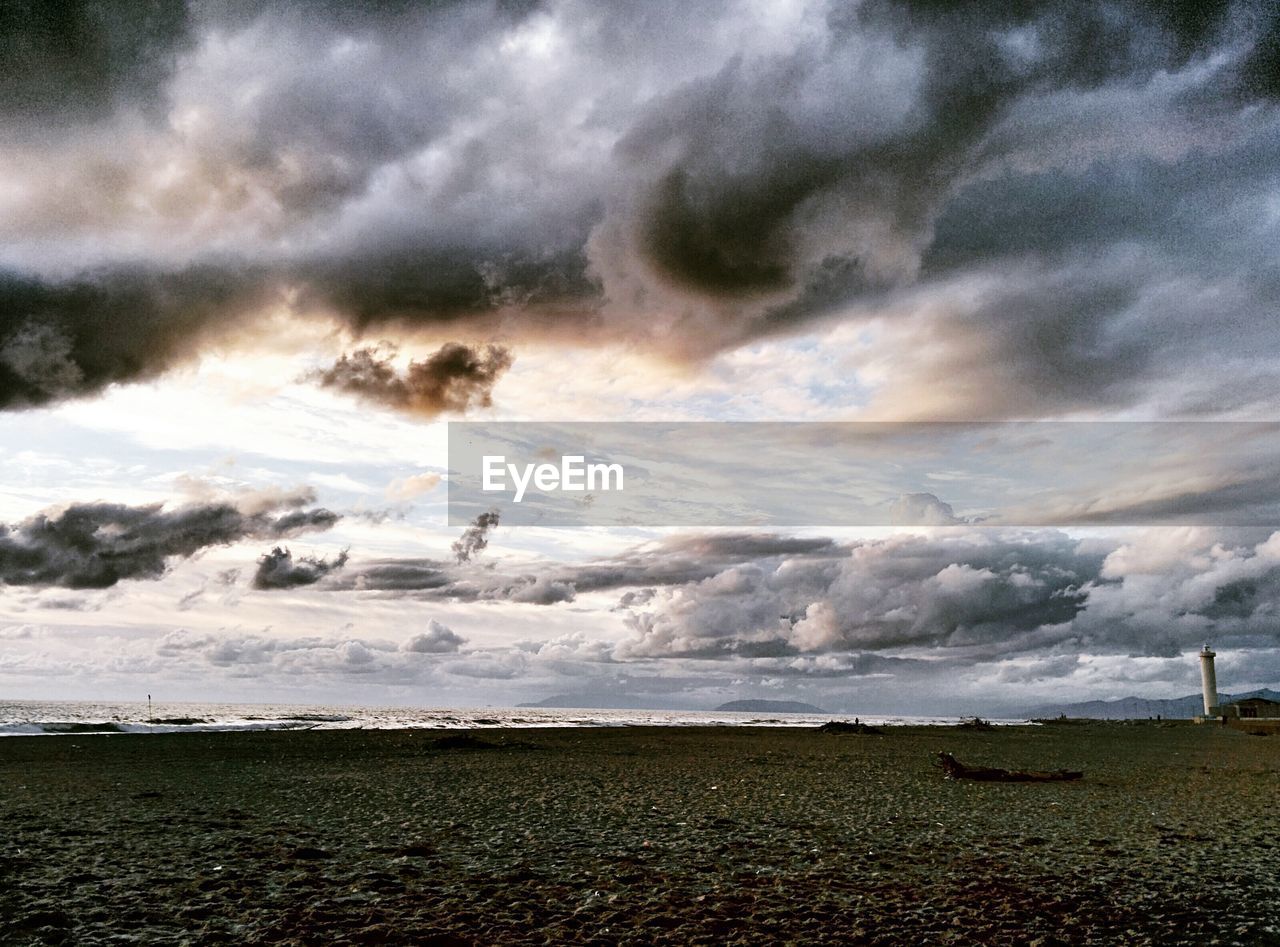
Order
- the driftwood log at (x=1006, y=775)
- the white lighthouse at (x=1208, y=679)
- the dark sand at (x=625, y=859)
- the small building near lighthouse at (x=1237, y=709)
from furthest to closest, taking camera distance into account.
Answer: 1. the white lighthouse at (x=1208, y=679)
2. the small building near lighthouse at (x=1237, y=709)
3. the driftwood log at (x=1006, y=775)
4. the dark sand at (x=625, y=859)

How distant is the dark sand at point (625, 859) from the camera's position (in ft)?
34.3

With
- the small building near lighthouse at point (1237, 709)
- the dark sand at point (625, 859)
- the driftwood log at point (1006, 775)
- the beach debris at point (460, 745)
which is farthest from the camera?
the small building near lighthouse at point (1237, 709)

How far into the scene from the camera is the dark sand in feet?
34.3

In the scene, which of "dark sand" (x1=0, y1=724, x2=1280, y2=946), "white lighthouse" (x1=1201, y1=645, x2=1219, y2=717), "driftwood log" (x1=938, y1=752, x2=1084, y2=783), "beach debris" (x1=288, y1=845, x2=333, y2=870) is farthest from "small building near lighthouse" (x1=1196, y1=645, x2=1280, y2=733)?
"beach debris" (x1=288, y1=845, x2=333, y2=870)

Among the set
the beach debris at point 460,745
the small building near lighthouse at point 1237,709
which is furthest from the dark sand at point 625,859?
the small building near lighthouse at point 1237,709

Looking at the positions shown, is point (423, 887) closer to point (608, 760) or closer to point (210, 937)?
point (210, 937)

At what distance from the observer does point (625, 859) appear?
14.4m

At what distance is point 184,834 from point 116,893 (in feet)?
16.6

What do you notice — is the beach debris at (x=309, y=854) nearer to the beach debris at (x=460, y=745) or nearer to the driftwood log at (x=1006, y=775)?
Result: the driftwood log at (x=1006, y=775)

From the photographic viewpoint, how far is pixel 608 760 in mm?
36938

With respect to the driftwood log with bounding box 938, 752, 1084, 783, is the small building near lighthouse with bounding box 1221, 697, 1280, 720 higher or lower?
lower

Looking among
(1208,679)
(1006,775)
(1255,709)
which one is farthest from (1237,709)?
(1006,775)

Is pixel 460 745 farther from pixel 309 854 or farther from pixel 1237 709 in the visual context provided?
pixel 1237 709

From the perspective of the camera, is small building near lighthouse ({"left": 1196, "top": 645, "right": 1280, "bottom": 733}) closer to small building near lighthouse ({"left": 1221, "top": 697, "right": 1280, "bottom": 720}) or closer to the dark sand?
small building near lighthouse ({"left": 1221, "top": 697, "right": 1280, "bottom": 720})
